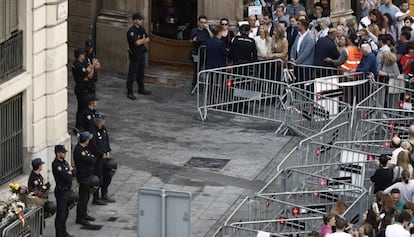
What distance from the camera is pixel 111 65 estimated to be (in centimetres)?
3550

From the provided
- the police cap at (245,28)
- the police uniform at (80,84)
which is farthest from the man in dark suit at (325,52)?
the police uniform at (80,84)

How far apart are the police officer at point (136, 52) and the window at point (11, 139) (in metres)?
7.21

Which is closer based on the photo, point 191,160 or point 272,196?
point 272,196

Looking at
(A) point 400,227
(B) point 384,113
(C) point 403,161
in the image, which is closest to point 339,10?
(B) point 384,113

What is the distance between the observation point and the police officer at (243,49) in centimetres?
3238

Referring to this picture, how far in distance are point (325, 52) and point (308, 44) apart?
425mm

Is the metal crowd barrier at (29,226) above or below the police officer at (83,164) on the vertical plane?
below

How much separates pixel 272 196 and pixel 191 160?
18.2ft

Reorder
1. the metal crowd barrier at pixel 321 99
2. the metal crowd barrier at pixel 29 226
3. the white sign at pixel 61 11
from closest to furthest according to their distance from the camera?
the metal crowd barrier at pixel 29 226
the white sign at pixel 61 11
the metal crowd barrier at pixel 321 99

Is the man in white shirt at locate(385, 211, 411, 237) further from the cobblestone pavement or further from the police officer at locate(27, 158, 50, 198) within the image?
the police officer at locate(27, 158, 50, 198)

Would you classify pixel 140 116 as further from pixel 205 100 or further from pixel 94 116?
pixel 94 116

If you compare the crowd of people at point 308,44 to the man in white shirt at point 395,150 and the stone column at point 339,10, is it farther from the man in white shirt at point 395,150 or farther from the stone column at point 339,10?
the man in white shirt at point 395,150

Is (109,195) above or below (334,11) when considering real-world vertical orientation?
below

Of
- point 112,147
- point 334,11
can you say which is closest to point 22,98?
point 112,147
